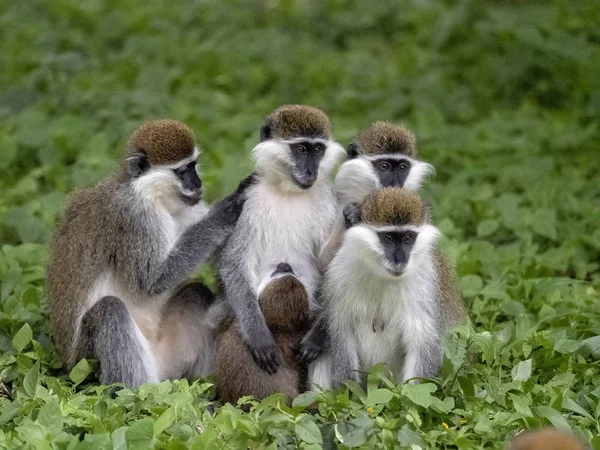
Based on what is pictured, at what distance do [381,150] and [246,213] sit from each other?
91 centimetres

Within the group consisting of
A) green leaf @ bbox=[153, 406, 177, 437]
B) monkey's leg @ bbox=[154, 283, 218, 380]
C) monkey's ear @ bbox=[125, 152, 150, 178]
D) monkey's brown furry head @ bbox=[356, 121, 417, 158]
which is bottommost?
monkey's leg @ bbox=[154, 283, 218, 380]

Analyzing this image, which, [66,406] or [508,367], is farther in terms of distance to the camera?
[508,367]

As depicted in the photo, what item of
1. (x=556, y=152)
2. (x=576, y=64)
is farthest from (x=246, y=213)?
(x=576, y=64)

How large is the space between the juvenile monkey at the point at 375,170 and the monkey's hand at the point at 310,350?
1.71 ft

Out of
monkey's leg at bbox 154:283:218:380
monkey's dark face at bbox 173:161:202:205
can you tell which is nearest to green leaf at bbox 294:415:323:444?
monkey's leg at bbox 154:283:218:380

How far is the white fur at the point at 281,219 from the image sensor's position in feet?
21.0

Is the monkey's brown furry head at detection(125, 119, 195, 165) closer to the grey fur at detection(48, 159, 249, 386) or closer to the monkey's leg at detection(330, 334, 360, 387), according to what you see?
the grey fur at detection(48, 159, 249, 386)

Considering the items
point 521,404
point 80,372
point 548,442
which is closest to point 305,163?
point 80,372

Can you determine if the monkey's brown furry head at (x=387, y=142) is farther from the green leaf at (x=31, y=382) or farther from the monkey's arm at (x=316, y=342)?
the green leaf at (x=31, y=382)

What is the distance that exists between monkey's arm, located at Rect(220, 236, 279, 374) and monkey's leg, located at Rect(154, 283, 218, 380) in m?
0.43

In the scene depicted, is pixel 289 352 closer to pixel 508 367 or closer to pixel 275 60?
pixel 508 367

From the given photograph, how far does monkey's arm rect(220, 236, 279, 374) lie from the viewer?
241 inches

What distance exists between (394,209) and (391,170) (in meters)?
0.93

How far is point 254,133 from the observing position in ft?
32.7
